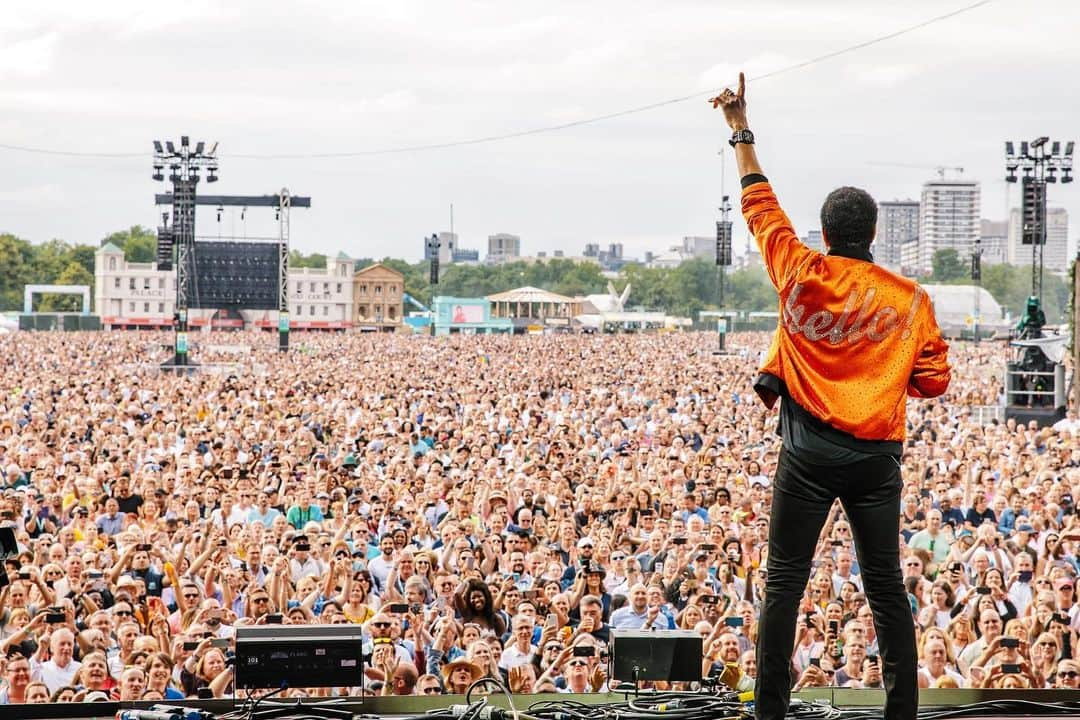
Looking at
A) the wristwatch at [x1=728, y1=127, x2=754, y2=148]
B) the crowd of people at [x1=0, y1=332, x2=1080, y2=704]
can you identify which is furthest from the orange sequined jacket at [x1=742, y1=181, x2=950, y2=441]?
the crowd of people at [x1=0, y1=332, x2=1080, y2=704]

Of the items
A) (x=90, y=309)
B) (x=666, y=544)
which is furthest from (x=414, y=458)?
(x=90, y=309)

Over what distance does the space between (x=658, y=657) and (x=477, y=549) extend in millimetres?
5066

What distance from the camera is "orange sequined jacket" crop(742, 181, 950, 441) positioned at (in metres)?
3.41

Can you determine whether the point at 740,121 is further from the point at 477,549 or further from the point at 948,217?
the point at 948,217

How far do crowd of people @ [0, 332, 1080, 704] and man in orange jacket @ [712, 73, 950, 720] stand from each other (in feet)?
3.67

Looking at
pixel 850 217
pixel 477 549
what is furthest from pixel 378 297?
pixel 850 217

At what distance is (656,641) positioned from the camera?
4.11 metres

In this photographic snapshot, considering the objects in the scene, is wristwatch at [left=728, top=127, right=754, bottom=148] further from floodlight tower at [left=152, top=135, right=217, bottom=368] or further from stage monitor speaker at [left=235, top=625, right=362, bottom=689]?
floodlight tower at [left=152, top=135, right=217, bottom=368]

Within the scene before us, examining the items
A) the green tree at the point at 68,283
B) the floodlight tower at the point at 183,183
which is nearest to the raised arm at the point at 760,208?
the floodlight tower at the point at 183,183

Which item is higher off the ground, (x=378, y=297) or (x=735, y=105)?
(x=378, y=297)

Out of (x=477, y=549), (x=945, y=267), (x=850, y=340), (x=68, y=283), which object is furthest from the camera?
(x=68, y=283)

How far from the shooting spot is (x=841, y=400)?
3.42m

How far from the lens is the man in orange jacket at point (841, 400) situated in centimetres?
342

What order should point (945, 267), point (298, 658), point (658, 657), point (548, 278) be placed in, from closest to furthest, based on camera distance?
point (298, 658), point (658, 657), point (945, 267), point (548, 278)
